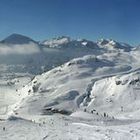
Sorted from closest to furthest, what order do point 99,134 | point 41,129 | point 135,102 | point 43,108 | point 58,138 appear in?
1. point 58,138
2. point 99,134
3. point 41,129
4. point 135,102
5. point 43,108

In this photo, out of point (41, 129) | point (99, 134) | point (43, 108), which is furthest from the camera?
point (43, 108)

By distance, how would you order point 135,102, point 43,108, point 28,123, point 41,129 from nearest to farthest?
1. point 41,129
2. point 28,123
3. point 135,102
4. point 43,108

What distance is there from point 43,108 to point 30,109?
7332 millimetres

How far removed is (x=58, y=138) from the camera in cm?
3850

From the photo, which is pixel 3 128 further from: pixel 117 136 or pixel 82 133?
pixel 117 136

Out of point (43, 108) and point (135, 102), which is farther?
point (43, 108)

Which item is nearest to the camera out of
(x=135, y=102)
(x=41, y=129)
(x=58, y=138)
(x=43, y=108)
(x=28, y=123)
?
(x=58, y=138)

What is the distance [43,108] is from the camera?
648ft

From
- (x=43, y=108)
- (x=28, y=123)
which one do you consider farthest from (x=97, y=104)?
(x=28, y=123)

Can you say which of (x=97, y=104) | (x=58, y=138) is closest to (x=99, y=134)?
(x=58, y=138)

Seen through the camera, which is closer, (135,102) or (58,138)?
(58,138)

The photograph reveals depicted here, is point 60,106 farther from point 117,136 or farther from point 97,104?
point 117,136

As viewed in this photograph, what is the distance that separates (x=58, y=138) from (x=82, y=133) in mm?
4589

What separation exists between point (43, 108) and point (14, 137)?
158617 millimetres
